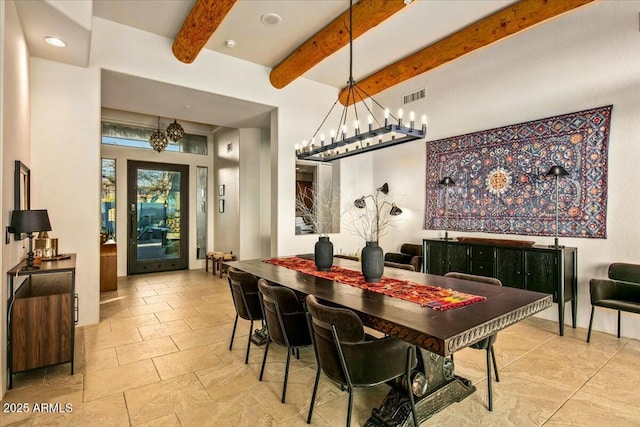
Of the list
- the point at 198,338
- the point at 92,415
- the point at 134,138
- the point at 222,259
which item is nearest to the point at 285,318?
the point at 92,415

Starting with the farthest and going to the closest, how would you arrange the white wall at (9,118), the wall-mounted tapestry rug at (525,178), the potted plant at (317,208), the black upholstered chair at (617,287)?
the potted plant at (317,208) → the wall-mounted tapestry rug at (525,178) → the black upholstered chair at (617,287) → the white wall at (9,118)

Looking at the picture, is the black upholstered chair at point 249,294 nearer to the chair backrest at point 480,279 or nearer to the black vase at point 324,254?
the black vase at point 324,254

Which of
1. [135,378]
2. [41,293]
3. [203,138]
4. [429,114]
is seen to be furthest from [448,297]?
[203,138]

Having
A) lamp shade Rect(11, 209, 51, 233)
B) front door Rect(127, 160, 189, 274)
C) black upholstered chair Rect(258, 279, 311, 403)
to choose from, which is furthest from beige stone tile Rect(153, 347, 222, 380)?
front door Rect(127, 160, 189, 274)

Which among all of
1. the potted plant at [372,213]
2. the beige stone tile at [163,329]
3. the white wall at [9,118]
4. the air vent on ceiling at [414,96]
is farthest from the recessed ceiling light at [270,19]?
the beige stone tile at [163,329]

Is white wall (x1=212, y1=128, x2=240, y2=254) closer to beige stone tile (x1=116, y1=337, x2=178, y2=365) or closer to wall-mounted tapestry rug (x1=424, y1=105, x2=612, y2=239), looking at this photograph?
beige stone tile (x1=116, y1=337, x2=178, y2=365)

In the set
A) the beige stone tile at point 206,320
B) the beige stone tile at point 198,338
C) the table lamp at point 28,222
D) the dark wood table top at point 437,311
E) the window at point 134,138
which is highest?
the window at point 134,138

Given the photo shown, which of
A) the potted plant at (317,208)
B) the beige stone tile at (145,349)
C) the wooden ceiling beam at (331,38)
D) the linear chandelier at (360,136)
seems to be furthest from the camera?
the potted plant at (317,208)

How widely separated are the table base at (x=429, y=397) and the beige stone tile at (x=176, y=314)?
3012 mm

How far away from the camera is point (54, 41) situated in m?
3.33

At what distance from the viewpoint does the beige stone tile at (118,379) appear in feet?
8.31

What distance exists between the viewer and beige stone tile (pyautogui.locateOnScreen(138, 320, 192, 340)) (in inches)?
145

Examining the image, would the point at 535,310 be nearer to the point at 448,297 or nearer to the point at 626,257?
the point at 448,297

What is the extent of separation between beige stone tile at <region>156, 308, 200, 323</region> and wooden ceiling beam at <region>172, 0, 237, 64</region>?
3378 millimetres
